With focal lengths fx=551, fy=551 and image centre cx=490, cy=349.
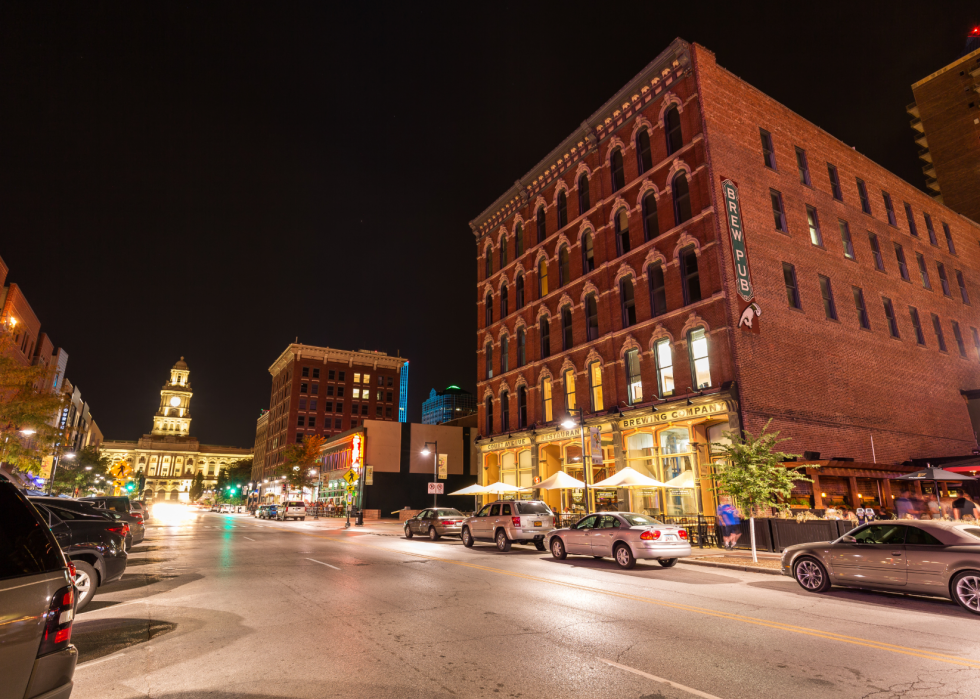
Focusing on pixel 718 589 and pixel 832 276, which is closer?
pixel 718 589

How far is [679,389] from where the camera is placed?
25.4 m

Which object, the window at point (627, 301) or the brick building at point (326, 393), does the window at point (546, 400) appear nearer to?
the window at point (627, 301)

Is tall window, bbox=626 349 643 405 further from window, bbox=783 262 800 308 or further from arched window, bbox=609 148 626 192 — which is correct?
arched window, bbox=609 148 626 192

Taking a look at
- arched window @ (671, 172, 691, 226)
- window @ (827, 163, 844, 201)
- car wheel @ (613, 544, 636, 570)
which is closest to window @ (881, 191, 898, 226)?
window @ (827, 163, 844, 201)

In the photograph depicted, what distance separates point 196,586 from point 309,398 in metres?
96.1

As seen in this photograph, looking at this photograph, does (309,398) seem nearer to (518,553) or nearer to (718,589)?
(518,553)

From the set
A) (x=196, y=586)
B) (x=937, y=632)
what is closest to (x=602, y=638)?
(x=937, y=632)

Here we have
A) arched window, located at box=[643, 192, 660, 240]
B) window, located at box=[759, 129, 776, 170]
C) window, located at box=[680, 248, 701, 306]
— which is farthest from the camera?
arched window, located at box=[643, 192, 660, 240]

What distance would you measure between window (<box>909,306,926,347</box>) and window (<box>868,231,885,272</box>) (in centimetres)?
338

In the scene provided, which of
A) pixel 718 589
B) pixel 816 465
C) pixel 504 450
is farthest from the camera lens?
pixel 504 450

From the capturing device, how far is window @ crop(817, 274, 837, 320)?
1098 inches

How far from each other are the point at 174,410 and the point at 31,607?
216956 mm

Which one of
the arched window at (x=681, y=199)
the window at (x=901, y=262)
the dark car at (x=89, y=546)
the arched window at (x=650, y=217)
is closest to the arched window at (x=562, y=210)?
the arched window at (x=650, y=217)

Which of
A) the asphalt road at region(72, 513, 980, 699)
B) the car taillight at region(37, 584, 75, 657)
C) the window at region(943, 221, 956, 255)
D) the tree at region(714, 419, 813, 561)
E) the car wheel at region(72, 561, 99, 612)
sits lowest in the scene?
the asphalt road at region(72, 513, 980, 699)
